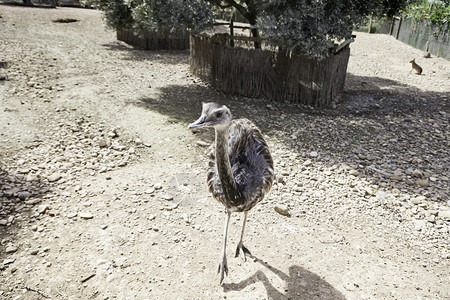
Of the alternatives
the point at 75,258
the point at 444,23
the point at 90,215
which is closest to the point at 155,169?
the point at 90,215

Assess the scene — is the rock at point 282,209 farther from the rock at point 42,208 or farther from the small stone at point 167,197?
the rock at point 42,208

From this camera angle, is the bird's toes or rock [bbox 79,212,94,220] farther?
rock [bbox 79,212,94,220]

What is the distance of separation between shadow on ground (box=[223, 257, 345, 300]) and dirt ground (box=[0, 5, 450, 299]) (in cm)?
2

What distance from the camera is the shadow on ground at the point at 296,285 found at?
426cm

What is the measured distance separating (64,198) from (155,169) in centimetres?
173

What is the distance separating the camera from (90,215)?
17.8ft

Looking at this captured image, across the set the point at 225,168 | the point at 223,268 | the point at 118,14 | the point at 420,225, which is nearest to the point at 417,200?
the point at 420,225

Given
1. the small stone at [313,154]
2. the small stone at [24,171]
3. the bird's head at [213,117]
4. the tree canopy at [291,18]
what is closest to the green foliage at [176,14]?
the tree canopy at [291,18]

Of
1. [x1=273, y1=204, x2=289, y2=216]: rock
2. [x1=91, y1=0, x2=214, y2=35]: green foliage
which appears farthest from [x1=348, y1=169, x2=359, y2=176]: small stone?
[x1=91, y1=0, x2=214, y2=35]: green foliage

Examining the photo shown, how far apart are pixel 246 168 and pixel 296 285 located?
5.56 feet

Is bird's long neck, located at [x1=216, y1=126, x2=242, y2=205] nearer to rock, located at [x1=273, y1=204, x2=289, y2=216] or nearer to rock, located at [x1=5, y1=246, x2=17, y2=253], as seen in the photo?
rock, located at [x1=273, y1=204, x2=289, y2=216]

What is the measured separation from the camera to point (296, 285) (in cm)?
440

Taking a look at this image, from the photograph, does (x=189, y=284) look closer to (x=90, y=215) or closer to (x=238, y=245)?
(x=238, y=245)

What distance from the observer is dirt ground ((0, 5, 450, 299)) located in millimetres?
4449
